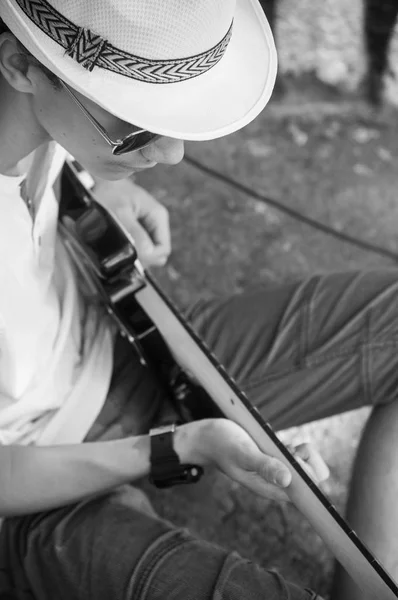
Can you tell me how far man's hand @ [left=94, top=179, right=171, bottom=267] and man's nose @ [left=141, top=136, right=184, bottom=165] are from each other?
0.42m

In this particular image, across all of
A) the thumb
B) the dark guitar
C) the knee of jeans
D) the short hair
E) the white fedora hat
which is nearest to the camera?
the white fedora hat

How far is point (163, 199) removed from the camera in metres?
2.55

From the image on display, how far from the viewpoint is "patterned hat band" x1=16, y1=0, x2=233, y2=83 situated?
38.4 inches

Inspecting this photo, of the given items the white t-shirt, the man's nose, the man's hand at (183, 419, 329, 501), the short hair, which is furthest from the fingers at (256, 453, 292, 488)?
the short hair

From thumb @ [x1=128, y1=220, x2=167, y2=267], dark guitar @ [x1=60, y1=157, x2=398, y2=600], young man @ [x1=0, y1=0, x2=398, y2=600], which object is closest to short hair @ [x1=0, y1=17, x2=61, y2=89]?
young man @ [x1=0, y1=0, x2=398, y2=600]

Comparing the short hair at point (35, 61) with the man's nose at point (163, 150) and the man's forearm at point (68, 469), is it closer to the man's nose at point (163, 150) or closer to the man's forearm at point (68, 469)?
the man's nose at point (163, 150)

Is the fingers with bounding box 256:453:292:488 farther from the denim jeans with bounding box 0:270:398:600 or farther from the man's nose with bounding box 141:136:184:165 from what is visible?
the man's nose with bounding box 141:136:184:165

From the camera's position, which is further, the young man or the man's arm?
the man's arm

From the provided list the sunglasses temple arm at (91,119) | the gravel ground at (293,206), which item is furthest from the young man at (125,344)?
the gravel ground at (293,206)

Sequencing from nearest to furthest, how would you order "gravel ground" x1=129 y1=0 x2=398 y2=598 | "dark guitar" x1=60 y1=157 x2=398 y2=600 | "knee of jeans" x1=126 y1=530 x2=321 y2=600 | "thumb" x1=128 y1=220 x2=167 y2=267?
"knee of jeans" x1=126 y1=530 x2=321 y2=600 → "dark guitar" x1=60 y1=157 x2=398 y2=600 → "thumb" x1=128 y1=220 x2=167 y2=267 → "gravel ground" x1=129 y1=0 x2=398 y2=598

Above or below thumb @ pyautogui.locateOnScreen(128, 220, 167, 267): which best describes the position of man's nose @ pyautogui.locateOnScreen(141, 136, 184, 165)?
above

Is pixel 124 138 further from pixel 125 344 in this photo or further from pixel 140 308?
pixel 125 344

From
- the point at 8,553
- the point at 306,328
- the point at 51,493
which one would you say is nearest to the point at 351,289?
the point at 306,328

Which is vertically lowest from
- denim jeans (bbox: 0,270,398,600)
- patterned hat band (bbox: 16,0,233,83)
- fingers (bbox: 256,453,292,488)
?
denim jeans (bbox: 0,270,398,600)
